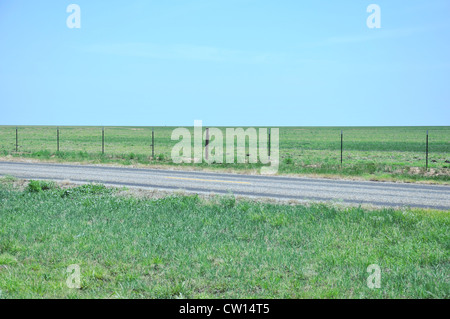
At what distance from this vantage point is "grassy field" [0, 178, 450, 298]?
5.40 meters

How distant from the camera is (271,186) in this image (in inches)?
584

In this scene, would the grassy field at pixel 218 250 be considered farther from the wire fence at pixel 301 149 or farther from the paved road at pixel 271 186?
the wire fence at pixel 301 149

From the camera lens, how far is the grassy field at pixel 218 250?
5.40m

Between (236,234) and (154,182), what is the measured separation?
8.28m

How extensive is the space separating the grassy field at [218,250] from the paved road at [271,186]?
2501 millimetres

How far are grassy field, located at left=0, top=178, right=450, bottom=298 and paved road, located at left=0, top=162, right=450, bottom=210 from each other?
2.50 metres

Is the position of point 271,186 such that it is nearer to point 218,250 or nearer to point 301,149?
point 218,250

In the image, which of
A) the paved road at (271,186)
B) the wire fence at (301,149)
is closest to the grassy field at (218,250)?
the paved road at (271,186)

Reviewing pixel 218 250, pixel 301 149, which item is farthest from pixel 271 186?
pixel 301 149

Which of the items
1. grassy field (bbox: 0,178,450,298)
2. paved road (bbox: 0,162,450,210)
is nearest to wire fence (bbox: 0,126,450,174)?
paved road (bbox: 0,162,450,210)

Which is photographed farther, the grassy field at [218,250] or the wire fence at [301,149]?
the wire fence at [301,149]

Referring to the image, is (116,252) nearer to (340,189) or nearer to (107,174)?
(340,189)

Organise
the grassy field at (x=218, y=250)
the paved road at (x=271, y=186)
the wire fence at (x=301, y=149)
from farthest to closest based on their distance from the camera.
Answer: the wire fence at (x=301, y=149) < the paved road at (x=271, y=186) < the grassy field at (x=218, y=250)

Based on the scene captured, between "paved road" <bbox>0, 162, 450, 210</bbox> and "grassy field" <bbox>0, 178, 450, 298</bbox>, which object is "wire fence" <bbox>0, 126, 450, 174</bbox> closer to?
"paved road" <bbox>0, 162, 450, 210</bbox>
